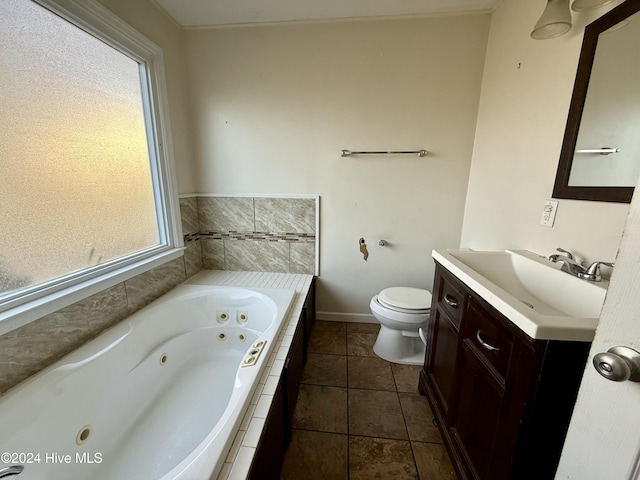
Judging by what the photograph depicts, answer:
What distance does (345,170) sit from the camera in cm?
206

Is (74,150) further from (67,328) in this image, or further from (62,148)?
(67,328)

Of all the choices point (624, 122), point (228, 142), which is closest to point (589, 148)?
point (624, 122)

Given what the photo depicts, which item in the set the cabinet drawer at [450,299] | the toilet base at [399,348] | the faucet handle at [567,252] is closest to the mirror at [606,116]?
the faucet handle at [567,252]

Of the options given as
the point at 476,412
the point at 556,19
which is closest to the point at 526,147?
the point at 556,19

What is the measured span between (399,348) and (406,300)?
0.38 meters

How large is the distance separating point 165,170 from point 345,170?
1333 mm

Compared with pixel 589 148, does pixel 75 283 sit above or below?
below

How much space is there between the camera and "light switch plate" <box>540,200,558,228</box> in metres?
1.19

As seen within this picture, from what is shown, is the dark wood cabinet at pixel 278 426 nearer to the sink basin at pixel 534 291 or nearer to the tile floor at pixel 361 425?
the tile floor at pixel 361 425

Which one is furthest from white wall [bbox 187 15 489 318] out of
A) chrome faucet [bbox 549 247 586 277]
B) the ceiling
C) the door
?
the door

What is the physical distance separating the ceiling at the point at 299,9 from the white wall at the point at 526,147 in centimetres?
34

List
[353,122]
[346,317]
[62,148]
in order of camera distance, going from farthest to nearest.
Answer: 1. [346,317]
2. [353,122]
3. [62,148]

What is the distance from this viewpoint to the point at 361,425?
1.39 m

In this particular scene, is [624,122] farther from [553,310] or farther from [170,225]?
[170,225]
